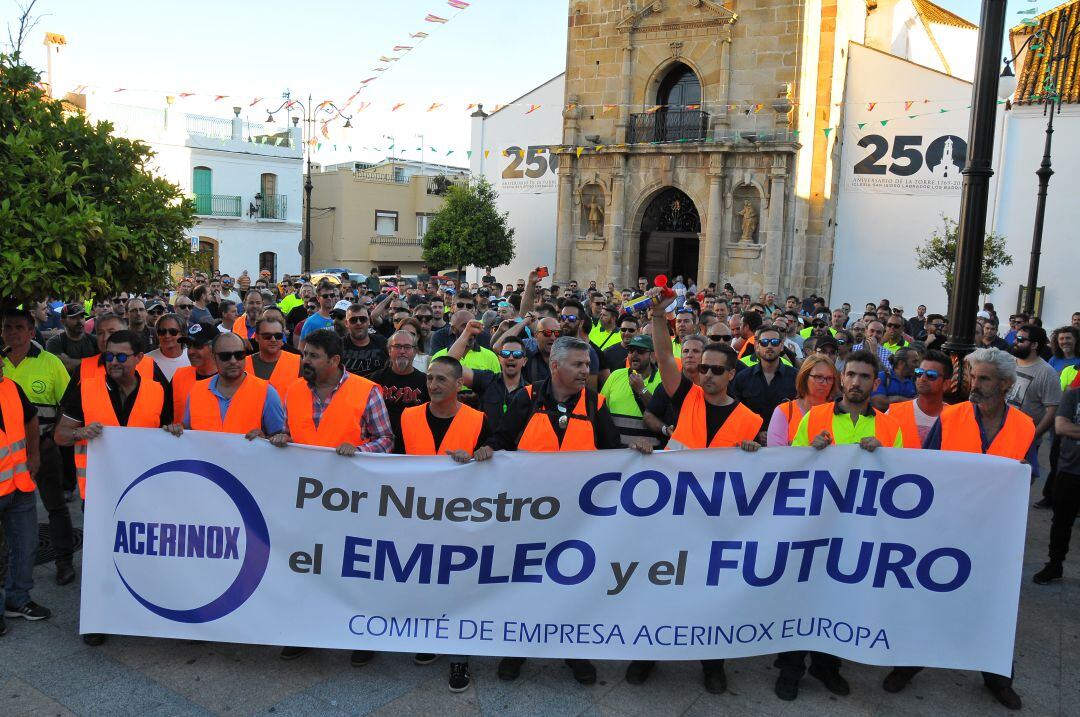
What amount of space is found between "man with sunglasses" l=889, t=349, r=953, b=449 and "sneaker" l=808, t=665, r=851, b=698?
5.20 feet

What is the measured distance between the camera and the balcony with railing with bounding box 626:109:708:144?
24.5m

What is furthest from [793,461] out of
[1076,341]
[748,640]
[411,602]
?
[1076,341]

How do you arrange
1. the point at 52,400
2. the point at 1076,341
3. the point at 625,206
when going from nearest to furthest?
the point at 52,400
the point at 1076,341
the point at 625,206

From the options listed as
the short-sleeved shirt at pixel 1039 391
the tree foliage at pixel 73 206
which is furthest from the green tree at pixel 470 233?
the tree foliage at pixel 73 206

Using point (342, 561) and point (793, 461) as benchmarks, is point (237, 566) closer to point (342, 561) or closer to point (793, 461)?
point (342, 561)

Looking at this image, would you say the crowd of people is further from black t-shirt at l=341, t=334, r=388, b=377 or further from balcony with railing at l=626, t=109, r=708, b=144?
balcony with railing at l=626, t=109, r=708, b=144

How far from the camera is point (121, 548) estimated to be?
4438mm

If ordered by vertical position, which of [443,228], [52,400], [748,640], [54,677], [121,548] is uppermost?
[443,228]

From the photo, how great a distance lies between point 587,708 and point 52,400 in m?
4.14

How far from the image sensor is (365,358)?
7.14 metres

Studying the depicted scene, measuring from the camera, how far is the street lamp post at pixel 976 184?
5305 mm

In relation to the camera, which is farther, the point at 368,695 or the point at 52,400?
the point at 52,400

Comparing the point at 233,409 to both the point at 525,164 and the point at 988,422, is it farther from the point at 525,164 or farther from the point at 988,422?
the point at 525,164

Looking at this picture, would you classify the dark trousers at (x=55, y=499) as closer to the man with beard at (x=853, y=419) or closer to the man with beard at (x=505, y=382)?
the man with beard at (x=505, y=382)
